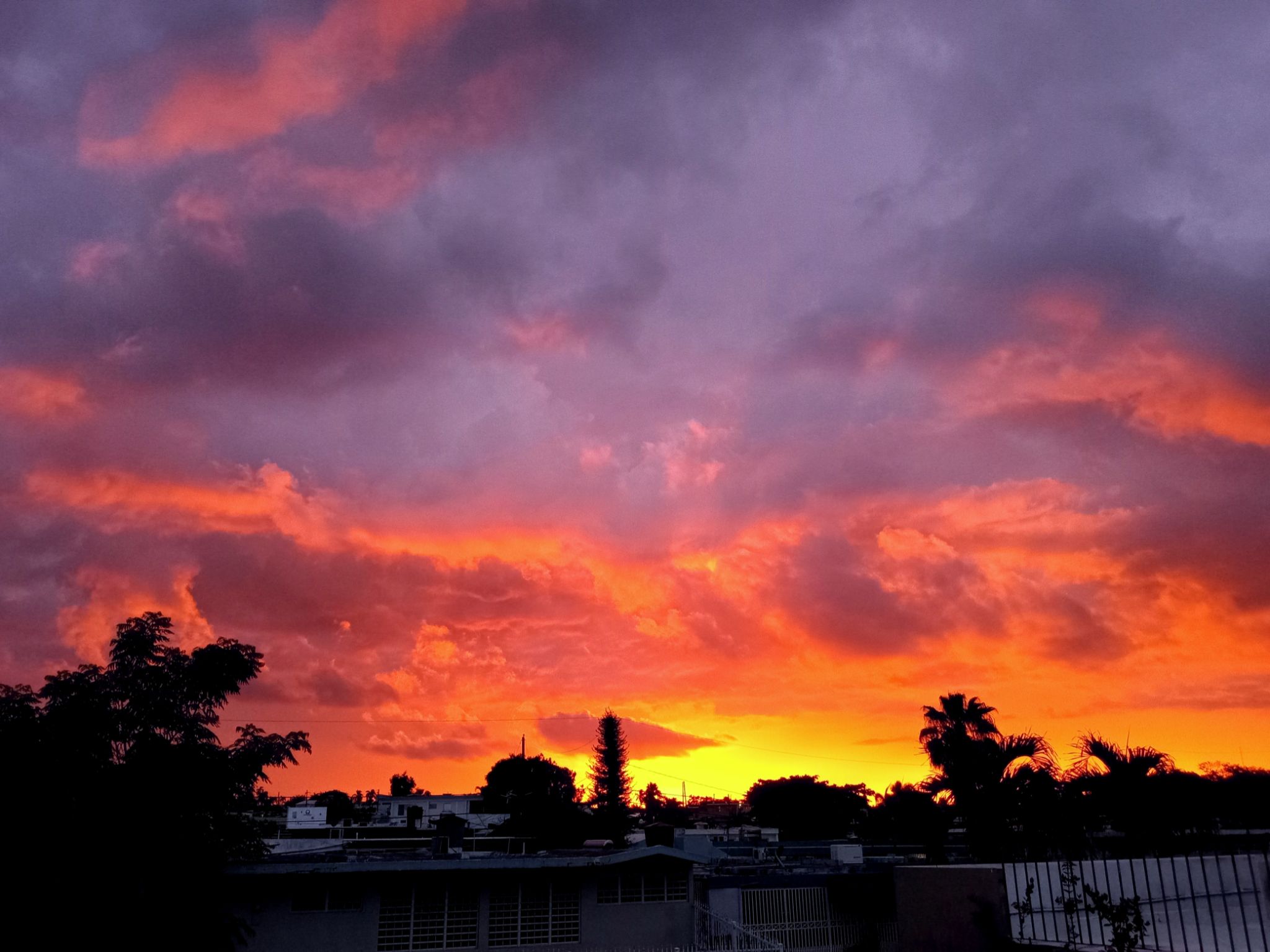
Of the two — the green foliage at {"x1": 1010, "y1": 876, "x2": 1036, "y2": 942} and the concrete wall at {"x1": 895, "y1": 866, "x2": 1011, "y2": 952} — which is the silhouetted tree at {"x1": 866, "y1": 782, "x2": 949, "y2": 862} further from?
the green foliage at {"x1": 1010, "y1": 876, "x2": 1036, "y2": 942}

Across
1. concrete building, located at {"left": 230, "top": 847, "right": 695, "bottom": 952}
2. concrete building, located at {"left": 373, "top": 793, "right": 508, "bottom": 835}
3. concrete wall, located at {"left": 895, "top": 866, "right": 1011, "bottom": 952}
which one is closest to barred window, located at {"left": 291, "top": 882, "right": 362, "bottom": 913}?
concrete building, located at {"left": 230, "top": 847, "right": 695, "bottom": 952}

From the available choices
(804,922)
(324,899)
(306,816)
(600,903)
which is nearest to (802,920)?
(804,922)

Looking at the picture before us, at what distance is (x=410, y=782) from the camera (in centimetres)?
17012

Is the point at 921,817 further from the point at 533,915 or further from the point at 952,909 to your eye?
the point at 533,915

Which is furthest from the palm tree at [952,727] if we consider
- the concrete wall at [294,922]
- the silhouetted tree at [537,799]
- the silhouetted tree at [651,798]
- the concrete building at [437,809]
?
the silhouetted tree at [651,798]

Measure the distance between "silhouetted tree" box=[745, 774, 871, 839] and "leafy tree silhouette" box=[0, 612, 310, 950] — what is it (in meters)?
81.7

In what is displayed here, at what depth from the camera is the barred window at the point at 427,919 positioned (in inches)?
1123

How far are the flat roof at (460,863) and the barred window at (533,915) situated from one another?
1004 mm

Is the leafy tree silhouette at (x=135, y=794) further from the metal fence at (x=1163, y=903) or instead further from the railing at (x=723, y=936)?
the metal fence at (x=1163, y=903)

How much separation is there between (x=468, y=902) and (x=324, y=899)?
441cm

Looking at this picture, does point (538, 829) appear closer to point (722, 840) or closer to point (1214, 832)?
point (722, 840)

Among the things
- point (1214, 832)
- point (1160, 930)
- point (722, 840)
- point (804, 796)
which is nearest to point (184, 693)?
point (1160, 930)

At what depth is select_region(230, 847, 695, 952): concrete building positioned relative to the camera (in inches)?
1077

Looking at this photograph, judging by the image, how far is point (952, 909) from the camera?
78.2ft
